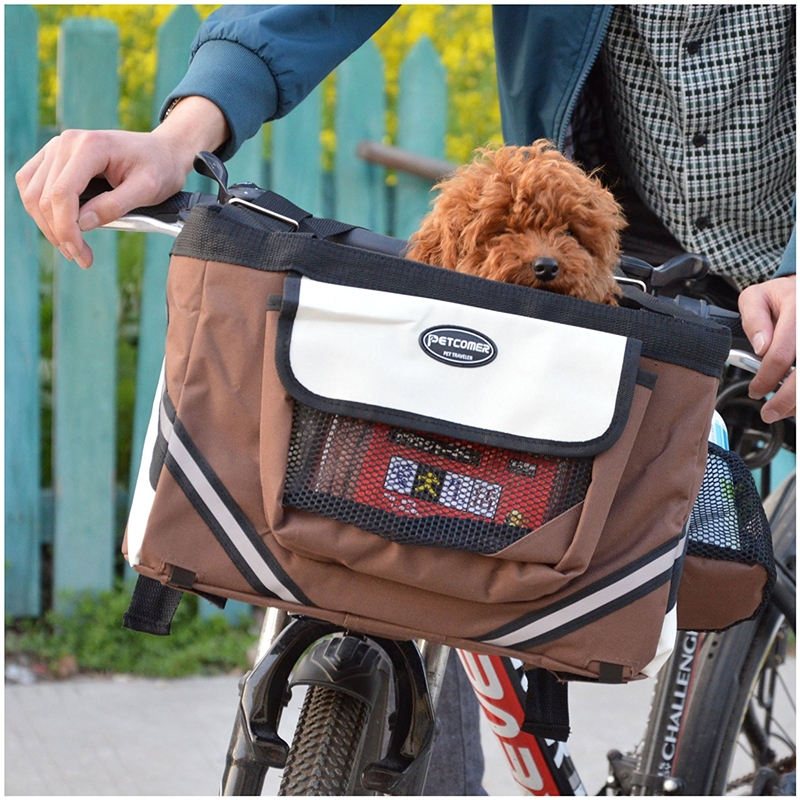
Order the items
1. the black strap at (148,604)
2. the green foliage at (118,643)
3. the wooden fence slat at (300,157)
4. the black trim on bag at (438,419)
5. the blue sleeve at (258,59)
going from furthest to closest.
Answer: the wooden fence slat at (300,157), the green foliage at (118,643), the blue sleeve at (258,59), the black strap at (148,604), the black trim on bag at (438,419)

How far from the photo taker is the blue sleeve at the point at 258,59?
57.6 inches

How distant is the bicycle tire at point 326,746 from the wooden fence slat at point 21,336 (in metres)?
2.50

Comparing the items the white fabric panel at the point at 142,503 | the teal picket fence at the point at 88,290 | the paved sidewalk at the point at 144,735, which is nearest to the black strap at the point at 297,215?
the white fabric panel at the point at 142,503

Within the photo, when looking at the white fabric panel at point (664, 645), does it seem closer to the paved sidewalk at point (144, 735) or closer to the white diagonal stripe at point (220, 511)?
the white diagonal stripe at point (220, 511)

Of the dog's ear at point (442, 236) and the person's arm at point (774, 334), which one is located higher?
the dog's ear at point (442, 236)

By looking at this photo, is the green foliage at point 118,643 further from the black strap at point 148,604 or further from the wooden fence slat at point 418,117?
the black strap at point 148,604

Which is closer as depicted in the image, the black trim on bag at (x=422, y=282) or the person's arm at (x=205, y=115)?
the black trim on bag at (x=422, y=282)

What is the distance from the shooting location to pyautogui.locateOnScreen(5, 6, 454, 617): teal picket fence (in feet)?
11.3

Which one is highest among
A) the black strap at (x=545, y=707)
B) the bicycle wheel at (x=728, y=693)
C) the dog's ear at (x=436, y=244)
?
the dog's ear at (x=436, y=244)

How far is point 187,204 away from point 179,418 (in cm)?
37

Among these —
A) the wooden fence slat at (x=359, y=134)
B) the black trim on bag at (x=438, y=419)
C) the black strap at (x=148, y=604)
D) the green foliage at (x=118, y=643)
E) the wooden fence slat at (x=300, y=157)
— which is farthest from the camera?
the wooden fence slat at (x=359, y=134)

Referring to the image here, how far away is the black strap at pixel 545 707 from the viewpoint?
123cm

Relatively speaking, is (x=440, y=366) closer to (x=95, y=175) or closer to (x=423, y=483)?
(x=423, y=483)

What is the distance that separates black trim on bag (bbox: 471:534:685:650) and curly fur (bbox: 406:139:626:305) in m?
0.37
